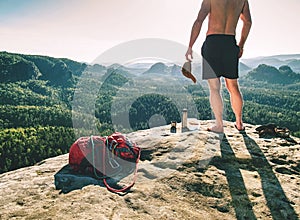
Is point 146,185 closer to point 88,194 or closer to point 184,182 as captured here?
point 184,182

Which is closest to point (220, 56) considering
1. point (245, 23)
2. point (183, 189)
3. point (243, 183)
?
point (245, 23)

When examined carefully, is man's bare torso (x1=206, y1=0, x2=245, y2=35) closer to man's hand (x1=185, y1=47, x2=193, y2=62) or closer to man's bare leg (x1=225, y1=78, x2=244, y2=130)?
man's hand (x1=185, y1=47, x2=193, y2=62)

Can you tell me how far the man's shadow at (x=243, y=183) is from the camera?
2449 mm

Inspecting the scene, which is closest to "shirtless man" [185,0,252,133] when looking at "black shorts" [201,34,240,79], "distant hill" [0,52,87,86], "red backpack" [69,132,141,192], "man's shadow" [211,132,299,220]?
"black shorts" [201,34,240,79]

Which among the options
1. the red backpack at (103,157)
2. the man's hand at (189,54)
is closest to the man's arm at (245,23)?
the man's hand at (189,54)

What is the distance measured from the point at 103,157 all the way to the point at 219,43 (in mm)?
2677

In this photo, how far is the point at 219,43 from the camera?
4344 millimetres

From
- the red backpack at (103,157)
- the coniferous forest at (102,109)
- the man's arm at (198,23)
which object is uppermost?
the man's arm at (198,23)

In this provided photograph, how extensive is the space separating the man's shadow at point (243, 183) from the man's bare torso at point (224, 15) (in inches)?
74.5

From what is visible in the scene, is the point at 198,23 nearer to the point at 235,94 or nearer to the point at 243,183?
the point at 235,94

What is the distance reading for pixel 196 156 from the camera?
11.9ft

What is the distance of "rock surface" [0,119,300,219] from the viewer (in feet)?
7.79

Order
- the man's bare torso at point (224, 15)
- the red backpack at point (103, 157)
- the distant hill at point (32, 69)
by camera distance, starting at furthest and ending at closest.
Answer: the distant hill at point (32, 69)
the man's bare torso at point (224, 15)
the red backpack at point (103, 157)

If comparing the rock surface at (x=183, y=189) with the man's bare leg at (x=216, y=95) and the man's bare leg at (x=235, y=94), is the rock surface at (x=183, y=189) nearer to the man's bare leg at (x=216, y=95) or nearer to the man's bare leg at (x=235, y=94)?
the man's bare leg at (x=216, y=95)
